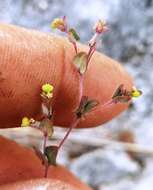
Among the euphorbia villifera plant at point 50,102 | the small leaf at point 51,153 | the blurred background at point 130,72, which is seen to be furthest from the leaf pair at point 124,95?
the blurred background at point 130,72

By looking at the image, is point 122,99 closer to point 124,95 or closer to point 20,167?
point 124,95

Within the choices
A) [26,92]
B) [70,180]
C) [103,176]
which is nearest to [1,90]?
[26,92]

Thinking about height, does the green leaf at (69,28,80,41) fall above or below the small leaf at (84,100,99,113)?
above

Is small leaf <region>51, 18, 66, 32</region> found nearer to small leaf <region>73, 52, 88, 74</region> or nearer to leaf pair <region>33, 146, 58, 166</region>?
small leaf <region>73, 52, 88, 74</region>

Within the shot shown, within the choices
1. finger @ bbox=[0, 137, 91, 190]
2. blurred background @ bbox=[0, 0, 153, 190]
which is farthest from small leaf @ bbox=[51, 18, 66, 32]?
blurred background @ bbox=[0, 0, 153, 190]

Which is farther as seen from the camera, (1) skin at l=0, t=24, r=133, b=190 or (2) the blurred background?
(2) the blurred background

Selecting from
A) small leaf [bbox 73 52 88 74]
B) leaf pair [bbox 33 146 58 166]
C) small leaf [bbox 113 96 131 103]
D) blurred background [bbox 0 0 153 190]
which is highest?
small leaf [bbox 73 52 88 74]

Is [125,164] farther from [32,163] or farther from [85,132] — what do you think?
[32,163]
